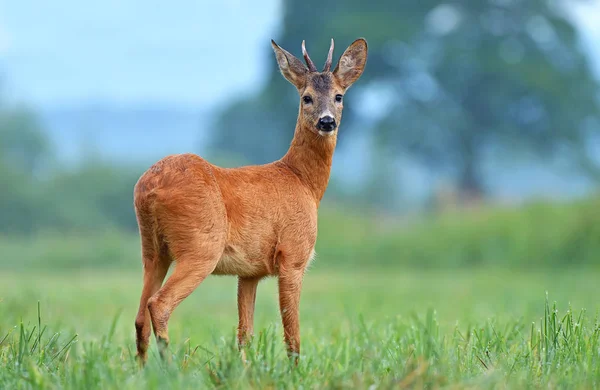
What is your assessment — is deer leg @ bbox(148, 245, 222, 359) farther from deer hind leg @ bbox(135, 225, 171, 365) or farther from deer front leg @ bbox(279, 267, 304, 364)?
deer front leg @ bbox(279, 267, 304, 364)

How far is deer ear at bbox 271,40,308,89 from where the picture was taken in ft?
18.8

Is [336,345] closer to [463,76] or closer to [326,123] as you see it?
[326,123]

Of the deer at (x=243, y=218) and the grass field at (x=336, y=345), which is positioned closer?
the grass field at (x=336, y=345)

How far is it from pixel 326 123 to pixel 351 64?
72 centimetres

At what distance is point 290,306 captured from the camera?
5.16 m

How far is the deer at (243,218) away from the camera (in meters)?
4.67

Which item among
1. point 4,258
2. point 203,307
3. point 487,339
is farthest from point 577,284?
point 4,258

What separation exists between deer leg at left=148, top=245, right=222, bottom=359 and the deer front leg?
0.53m

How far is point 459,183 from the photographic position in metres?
33.2

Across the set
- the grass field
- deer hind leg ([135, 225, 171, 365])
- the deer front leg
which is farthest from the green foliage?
deer hind leg ([135, 225, 171, 365])

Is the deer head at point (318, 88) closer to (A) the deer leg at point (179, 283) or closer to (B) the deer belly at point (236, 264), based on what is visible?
(B) the deer belly at point (236, 264)

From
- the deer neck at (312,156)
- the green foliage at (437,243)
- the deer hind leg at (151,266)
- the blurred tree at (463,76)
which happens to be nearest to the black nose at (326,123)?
the deer neck at (312,156)

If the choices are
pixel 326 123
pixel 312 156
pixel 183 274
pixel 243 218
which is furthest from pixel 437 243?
pixel 183 274

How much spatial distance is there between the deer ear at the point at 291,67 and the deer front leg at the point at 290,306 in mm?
1322
